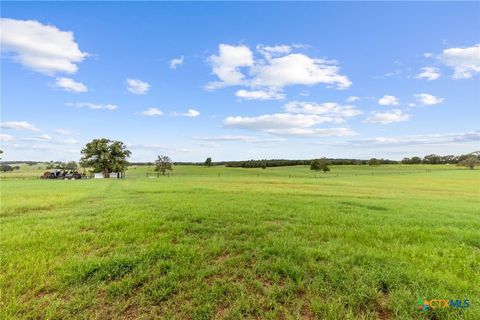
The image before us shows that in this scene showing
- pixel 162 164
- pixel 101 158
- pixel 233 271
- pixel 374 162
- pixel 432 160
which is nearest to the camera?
pixel 233 271

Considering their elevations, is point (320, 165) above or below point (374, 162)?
below

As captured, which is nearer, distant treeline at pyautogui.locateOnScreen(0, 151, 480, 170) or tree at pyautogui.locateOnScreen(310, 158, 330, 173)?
tree at pyautogui.locateOnScreen(310, 158, 330, 173)

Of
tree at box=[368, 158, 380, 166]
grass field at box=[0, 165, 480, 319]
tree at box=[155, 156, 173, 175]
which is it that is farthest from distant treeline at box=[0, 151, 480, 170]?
grass field at box=[0, 165, 480, 319]

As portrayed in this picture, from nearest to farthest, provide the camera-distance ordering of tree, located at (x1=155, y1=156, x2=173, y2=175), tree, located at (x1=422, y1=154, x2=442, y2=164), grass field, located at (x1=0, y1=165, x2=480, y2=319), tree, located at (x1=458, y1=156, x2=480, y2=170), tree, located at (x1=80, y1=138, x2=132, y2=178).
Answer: grass field, located at (x1=0, y1=165, x2=480, y2=319)
tree, located at (x1=80, y1=138, x2=132, y2=178)
tree, located at (x1=155, y1=156, x2=173, y2=175)
tree, located at (x1=458, y1=156, x2=480, y2=170)
tree, located at (x1=422, y1=154, x2=442, y2=164)

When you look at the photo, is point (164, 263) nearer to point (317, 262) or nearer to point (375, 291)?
point (317, 262)

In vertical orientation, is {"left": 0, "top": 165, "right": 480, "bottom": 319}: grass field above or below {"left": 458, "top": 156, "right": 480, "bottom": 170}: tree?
below

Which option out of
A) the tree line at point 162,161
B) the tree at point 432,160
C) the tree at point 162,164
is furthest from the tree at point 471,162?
the tree at point 162,164

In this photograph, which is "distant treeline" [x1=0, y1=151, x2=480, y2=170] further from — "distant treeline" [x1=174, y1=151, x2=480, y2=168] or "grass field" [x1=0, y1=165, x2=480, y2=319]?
"grass field" [x1=0, y1=165, x2=480, y2=319]

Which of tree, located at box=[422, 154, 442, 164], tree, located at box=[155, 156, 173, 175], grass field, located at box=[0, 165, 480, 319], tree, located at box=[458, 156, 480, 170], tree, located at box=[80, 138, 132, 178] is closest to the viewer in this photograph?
grass field, located at box=[0, 165, 480, 319]

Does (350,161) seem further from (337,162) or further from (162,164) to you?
(162,164)

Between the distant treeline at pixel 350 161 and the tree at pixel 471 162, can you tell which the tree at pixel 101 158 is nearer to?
the distant treeline at pixel 350 161

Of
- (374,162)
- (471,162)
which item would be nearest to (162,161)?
(374,162)

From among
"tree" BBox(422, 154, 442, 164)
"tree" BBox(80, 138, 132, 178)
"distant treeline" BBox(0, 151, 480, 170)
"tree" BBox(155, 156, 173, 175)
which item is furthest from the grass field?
"tree" BBox(422, 154, 442, 164)

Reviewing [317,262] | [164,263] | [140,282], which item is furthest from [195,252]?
[317,262]
